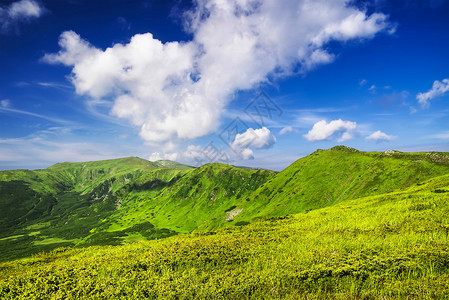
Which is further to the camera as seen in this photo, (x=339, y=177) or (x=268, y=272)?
(x=339, y=177)

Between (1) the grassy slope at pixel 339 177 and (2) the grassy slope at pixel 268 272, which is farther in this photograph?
(1) the grassy slope at pixel 339 177

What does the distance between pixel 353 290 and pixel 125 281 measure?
1226cm

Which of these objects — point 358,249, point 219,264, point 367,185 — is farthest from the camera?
point 367,185

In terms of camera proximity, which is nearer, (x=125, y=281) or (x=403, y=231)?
(x=125, y=281)

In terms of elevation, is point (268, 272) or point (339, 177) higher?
point (339, 177)

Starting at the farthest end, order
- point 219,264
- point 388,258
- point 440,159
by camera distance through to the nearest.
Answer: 1. point 440,159
2. point 219,264
3. point 388,258

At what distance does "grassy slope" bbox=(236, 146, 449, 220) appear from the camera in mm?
98062

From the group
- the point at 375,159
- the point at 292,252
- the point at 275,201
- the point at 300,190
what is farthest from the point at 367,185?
the point at 292,252

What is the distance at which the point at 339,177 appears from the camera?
13150 cm

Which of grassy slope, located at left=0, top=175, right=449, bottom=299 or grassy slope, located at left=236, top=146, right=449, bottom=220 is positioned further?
grassy slope, located at left=236, top=146, right=449, bottom=220

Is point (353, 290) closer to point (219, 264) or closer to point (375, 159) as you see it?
point (219, 264)

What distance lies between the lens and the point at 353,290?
383 inches

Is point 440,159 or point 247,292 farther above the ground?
point 440,159

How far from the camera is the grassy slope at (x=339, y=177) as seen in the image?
98.1 metres
